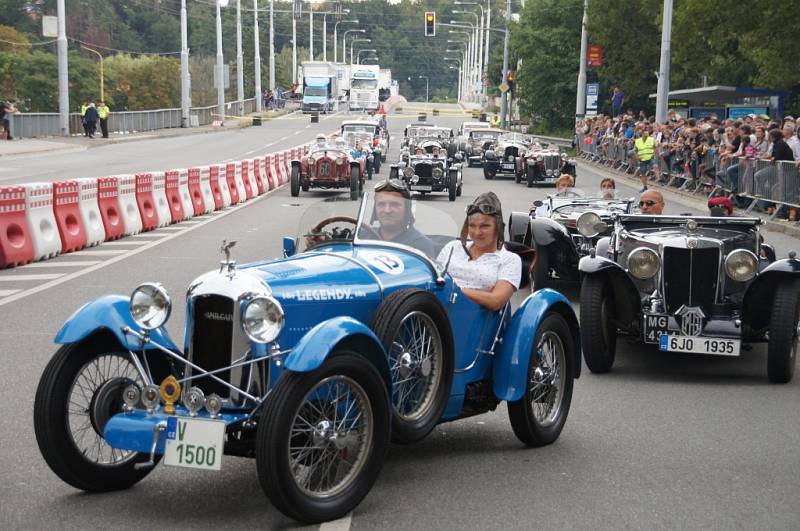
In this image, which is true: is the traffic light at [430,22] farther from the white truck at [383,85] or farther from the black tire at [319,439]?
the black tire at [319,439]

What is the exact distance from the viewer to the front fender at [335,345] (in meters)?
5.45

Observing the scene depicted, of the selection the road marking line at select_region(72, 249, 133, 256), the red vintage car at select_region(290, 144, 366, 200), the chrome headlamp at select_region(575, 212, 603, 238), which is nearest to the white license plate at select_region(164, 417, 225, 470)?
the chrome headlamp at select_region(575, 212, 603, 238)

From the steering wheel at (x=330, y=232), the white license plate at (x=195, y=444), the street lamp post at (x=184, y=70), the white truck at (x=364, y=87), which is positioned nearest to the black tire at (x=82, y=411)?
the white license plate at (x=195, y=444)

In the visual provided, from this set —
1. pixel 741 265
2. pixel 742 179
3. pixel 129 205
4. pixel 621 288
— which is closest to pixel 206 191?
pixel 129 205

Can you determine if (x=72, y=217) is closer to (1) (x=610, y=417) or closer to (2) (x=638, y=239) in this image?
(2) (x=638, y=239)

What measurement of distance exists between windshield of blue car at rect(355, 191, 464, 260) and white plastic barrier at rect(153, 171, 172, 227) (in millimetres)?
15224

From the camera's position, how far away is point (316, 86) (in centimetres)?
10138

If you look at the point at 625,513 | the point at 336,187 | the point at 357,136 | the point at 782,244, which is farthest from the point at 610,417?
the point at 357,136

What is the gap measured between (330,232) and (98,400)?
5.98ft

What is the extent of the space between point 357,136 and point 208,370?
35.0m

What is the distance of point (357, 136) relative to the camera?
40.6 m

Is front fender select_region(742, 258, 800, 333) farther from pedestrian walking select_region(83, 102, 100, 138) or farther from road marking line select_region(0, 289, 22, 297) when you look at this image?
pedestrian walking select_region(83, 102, 100, 138)

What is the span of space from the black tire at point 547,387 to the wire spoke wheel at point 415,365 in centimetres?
71

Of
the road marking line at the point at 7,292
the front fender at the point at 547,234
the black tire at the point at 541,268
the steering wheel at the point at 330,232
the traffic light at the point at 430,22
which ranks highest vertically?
the traffic light at the point at 430,22
